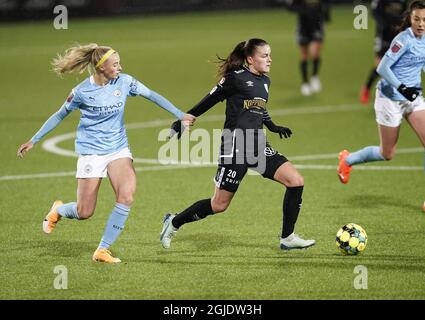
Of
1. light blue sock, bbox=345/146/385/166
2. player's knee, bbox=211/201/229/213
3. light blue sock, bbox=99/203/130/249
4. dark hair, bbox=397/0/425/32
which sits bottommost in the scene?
light blue sock, bbox=99/203/130/249

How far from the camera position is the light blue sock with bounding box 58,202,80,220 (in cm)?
959

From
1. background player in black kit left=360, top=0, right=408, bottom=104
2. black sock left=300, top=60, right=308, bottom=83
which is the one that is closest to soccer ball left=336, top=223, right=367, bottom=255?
background player in black kit left=360, top=0, right=408, bottom=104

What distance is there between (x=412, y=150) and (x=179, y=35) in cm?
1816

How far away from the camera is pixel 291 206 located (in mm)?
9453

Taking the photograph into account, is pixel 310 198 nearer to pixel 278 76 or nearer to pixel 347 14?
pixel 278 76

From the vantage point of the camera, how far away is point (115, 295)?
26.5 ft

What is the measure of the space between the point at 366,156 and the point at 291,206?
2902 mm

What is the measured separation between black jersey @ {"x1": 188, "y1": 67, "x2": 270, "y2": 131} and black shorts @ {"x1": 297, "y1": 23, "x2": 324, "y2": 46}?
38.4 feet

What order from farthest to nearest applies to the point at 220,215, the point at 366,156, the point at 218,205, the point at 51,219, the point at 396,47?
the point at 366,156 < the point at 220,215 < the point at 396,47 < the point at 51,219 < the point at 218,205

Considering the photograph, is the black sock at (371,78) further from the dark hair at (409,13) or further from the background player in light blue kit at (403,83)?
the dark hair at (409,13)

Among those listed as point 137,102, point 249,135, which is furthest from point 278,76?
point 249,135

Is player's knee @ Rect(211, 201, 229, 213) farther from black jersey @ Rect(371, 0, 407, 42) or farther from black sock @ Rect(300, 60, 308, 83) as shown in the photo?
black sock @ Rect(300, 60, 308, 83)

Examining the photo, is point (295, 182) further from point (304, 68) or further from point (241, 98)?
point (304, 68)

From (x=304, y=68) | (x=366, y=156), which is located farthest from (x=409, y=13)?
(x=304, y=68)
